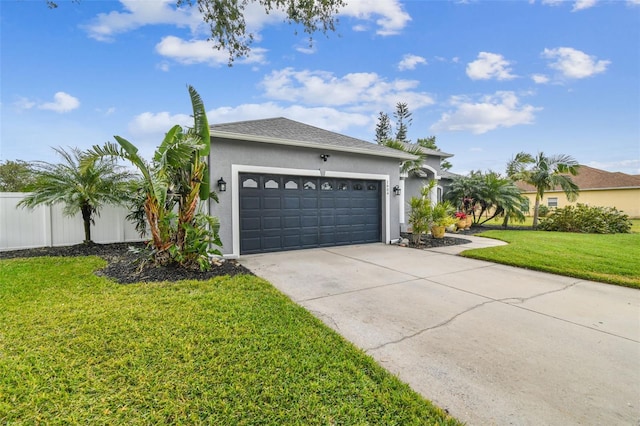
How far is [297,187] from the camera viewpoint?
353 inches

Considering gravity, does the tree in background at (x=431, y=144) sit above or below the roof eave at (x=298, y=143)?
above

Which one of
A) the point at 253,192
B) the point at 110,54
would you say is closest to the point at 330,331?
the point at 253,192

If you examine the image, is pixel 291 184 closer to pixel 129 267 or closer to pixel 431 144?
pixel 129 267

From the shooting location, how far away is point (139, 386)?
2.35m

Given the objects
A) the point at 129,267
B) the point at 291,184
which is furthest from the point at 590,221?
the point at 129,267

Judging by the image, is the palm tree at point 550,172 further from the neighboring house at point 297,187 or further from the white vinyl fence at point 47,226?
the white vinyl fence at point 47,226

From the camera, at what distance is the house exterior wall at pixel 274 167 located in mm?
7672

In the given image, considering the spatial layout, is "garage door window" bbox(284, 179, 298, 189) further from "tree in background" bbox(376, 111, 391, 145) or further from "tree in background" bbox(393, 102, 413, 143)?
"tree in background" bbox(376, 111, 391, 145)

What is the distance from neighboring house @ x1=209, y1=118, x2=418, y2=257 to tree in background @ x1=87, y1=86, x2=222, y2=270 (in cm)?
143

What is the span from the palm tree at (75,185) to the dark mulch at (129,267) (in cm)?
98

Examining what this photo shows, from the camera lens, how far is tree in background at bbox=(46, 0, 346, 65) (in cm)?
541

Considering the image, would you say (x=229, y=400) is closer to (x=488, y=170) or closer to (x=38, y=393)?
(x=38, y=393)

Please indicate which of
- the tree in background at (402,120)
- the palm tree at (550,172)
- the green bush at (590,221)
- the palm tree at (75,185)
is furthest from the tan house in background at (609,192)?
the palm tree at (75,185)

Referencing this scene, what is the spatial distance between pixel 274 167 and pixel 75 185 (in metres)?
5.19
